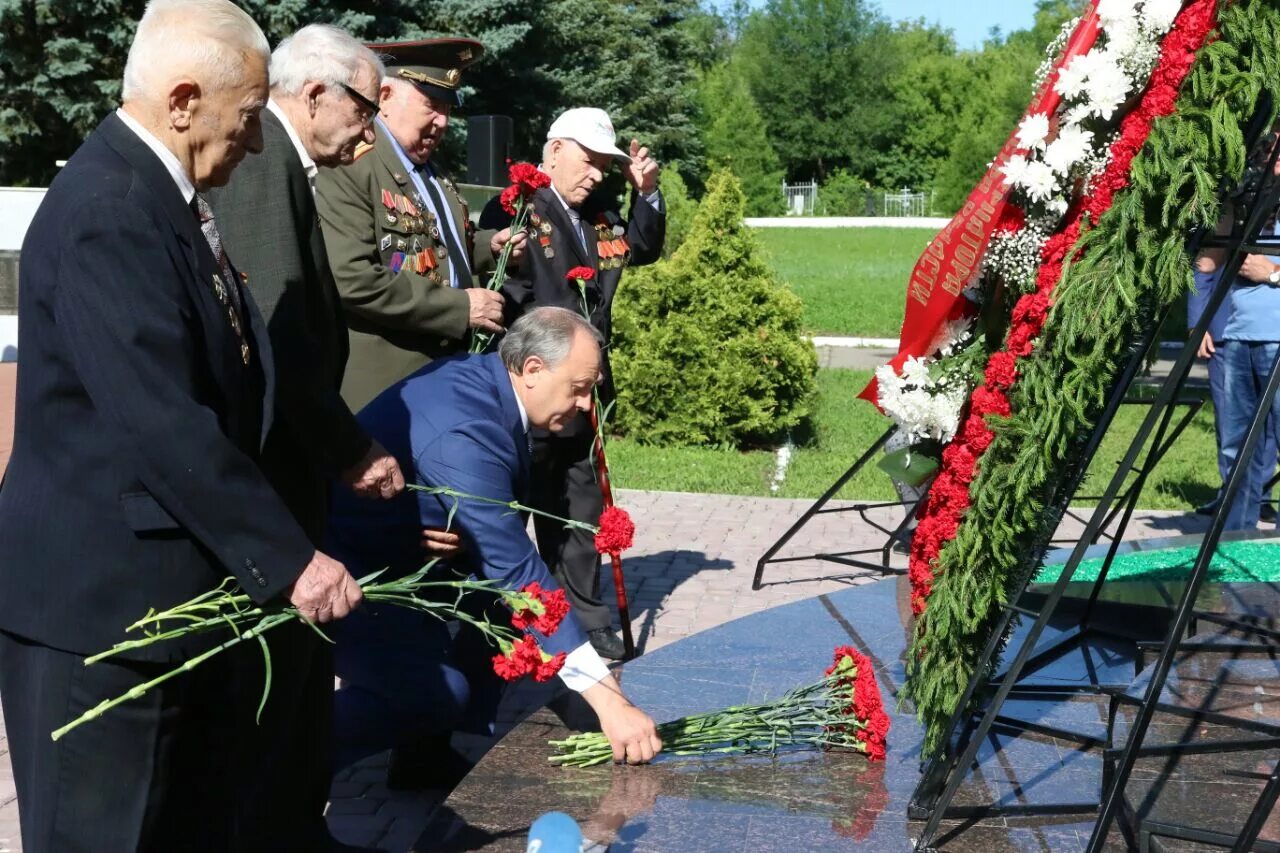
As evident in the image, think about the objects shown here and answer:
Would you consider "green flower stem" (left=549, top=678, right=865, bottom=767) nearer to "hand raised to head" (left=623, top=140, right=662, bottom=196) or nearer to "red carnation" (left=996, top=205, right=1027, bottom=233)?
"red carnation" (left=996, top=205, right=1027, bottom=233)

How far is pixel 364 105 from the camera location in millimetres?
3217

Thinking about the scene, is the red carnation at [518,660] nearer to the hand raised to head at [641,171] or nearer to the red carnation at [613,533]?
the red carnation at [613,533]

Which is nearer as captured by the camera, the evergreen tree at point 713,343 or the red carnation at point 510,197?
the red carnation at point 510,197

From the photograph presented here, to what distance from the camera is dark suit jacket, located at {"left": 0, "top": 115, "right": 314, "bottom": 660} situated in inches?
88.3

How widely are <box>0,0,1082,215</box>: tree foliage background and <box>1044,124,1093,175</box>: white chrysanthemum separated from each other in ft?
43.1

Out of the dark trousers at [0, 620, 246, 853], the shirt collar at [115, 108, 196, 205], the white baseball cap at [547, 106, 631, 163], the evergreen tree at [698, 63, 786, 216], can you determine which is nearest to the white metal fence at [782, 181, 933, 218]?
the evergreen tree at [698, 63, 786, 216]

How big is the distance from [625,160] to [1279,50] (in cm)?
319

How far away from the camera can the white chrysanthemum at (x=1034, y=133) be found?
2.88 m

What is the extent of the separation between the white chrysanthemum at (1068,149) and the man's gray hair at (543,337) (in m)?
1.25

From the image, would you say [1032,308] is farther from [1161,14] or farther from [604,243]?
[604,243]

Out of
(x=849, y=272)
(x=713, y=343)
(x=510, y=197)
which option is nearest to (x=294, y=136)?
(x=510, y=197)

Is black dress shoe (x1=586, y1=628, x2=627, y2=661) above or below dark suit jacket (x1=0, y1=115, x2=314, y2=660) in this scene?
below

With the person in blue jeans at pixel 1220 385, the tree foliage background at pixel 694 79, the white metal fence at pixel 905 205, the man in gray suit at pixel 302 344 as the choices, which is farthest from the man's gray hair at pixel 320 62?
the white metal fence at pixel 905 205

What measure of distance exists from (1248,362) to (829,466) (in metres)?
3.19
